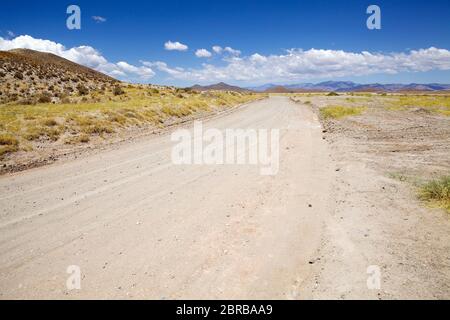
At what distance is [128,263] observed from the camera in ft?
18.6

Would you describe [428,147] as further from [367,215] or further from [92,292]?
[92,292]

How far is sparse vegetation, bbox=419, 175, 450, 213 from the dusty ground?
0.38 meters

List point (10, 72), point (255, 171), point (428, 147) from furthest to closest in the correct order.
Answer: point (10, 72)
point (428, 147)
point (255, 171)

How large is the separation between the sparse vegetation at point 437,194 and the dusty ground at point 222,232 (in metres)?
0.38

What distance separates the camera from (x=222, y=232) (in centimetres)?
682

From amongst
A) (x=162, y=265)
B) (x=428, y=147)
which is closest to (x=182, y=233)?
(x=162, y=265)

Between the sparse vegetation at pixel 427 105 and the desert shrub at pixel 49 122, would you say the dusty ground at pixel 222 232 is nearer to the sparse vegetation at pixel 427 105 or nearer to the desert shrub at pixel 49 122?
the desert shrub at pixel 49 122

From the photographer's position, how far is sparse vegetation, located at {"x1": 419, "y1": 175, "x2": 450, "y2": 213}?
25.7ft

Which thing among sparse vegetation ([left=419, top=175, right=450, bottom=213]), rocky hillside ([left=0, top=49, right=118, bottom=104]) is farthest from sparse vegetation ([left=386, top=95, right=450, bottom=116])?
rocky hillside ([left=0, top=49, right=118, bottom=104])

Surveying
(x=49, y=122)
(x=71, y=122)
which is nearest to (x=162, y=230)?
(x=49, y=122)

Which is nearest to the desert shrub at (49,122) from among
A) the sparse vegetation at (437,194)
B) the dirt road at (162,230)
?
the dirt road at (162,230)

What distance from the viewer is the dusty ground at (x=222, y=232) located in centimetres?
507

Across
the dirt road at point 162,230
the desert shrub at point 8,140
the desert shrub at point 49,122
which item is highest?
the desert shrub at point 49,122

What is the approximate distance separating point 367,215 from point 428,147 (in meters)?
9.33
